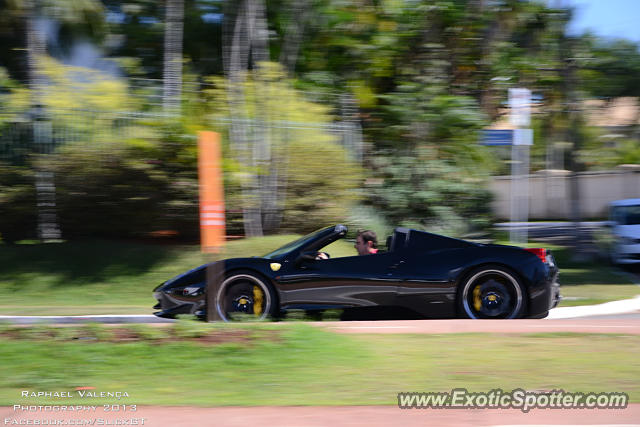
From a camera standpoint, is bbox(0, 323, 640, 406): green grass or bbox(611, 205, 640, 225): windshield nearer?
bbox(0, 323, 640, 406): green grass

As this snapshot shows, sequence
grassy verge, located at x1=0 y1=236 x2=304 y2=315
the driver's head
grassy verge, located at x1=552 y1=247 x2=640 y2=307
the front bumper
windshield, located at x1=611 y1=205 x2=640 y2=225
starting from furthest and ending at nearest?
windshield, located at x1=611 y1=205 x2=640 y2=225 → grassy verge, located at x1=0 y1=236 x2=304 y2=315 → grassy verge, located at x1=552 y1=247 x2=640 y2=307 → the driver's head → the front bumper

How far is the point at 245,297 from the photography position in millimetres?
7457

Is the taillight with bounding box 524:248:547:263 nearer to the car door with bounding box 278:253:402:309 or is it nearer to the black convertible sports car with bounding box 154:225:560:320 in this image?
the black convertible sports car with bounding box 154:225:560:320

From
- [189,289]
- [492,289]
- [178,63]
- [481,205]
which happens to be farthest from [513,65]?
[189,289]

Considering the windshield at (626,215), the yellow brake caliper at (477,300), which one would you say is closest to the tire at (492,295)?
the yellow brake caliper at (477,300)

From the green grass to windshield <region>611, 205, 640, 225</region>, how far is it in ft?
31.5

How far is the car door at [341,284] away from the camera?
23.9 ft

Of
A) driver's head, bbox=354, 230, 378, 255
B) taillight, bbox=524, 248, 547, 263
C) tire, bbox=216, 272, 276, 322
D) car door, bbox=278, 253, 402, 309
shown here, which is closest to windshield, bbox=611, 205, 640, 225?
taillight, bbox=524, 248, 547, 263

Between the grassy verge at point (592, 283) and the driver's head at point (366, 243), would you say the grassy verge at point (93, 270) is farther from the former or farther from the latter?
the grassy verge at point (592, 283)

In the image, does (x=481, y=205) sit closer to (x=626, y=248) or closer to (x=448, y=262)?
(x=626, y=248)

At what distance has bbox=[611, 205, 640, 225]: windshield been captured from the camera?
1495cm

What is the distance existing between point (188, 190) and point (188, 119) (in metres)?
1.47

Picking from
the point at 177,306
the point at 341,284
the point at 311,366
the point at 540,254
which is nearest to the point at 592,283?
the point at 540,254

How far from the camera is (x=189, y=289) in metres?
7.44
